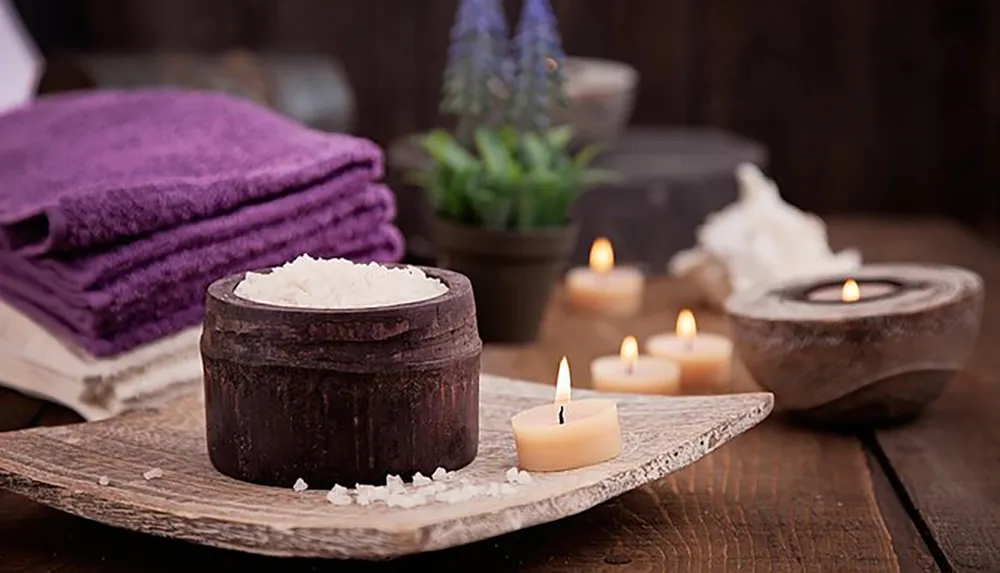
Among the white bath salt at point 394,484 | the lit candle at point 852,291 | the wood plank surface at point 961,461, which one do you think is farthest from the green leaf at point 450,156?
the white bath salt at point 394,484

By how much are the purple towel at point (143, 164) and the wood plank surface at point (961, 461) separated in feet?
1.52

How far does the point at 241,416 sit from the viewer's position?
0.83 metres

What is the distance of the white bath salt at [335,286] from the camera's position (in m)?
0.83

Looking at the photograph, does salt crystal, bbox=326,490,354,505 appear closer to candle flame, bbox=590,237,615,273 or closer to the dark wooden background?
candle flame, bbox=590,237,615,273

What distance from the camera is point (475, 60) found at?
4.48 ft

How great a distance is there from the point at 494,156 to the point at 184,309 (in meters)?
0.34

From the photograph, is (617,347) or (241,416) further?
(617,347)

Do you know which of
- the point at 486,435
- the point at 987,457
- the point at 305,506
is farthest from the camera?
the point at 987,457

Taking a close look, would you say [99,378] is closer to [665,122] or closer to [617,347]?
[617,347]

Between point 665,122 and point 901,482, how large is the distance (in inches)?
61.4

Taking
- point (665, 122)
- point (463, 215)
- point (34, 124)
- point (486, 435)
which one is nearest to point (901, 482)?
point (486, 435)

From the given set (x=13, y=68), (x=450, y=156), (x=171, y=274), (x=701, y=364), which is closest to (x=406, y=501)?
(x=171, y=274)

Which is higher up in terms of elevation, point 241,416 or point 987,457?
point 241,416

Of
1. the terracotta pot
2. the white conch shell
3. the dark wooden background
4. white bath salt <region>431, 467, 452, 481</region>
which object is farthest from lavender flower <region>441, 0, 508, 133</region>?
the dark wooden background
